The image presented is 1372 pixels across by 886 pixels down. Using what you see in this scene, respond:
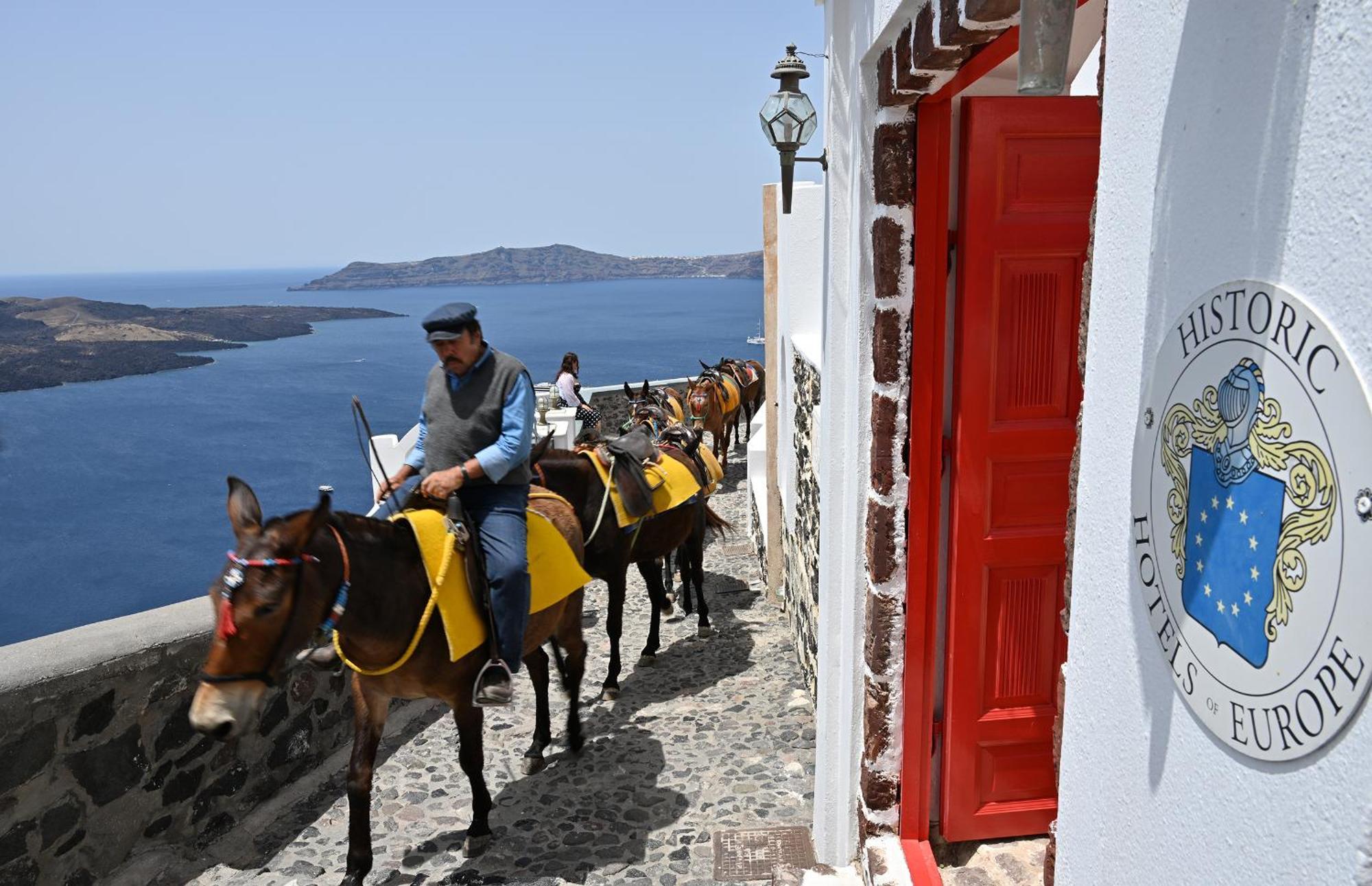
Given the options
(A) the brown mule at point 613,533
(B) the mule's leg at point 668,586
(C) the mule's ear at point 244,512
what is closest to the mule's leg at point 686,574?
(B) the mule's leg at point 668,586

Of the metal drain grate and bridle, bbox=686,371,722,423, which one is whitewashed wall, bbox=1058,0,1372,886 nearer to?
the metal drain grate

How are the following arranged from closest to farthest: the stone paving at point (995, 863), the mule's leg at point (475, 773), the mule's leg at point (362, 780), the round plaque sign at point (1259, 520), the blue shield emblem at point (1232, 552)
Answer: the round plaque sign at point (1259, 520)
the blue shield emblem at point (1232, 552)
the stone paving at point (995, 863)
the mule's leg at point (362, 780)
the mule's leg at point (475, 773)

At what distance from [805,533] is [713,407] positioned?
8035 mm

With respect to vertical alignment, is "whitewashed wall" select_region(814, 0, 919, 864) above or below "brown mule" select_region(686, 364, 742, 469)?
above

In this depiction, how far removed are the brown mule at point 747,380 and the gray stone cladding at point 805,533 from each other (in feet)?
28.0

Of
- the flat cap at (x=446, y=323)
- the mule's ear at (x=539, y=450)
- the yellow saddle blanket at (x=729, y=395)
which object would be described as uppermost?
the flat cap at (x=446, y=323)

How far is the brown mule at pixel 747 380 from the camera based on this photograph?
1688cm

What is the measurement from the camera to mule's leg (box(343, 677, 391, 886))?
459 centimetres

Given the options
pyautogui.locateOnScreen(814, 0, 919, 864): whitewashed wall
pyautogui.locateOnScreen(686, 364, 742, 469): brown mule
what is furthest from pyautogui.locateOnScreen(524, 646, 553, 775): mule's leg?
pyautogui.locateOnScreen(686, 364, 742, 469): brown mule

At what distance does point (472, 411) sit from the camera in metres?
4.80

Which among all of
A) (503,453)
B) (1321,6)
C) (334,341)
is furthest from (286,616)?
(334,341)

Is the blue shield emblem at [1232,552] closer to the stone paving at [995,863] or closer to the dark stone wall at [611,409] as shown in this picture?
the stone paving at [995,863]

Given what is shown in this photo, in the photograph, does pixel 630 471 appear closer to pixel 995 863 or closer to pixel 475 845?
pixel 475 845

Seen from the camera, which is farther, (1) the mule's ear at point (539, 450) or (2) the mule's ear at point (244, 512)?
(1) the mule's ear at point (539, 450)
